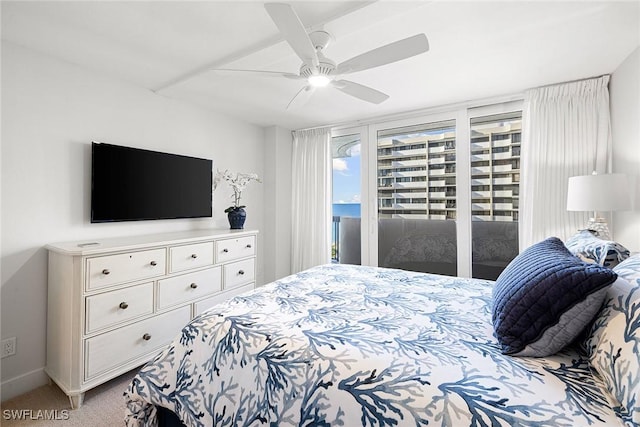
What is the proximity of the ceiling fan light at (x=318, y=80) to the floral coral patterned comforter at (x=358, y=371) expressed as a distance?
4.28 ft

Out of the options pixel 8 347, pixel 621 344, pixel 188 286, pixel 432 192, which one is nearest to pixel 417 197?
pixel 432 192

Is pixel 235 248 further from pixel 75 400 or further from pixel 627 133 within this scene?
pixel 627 133

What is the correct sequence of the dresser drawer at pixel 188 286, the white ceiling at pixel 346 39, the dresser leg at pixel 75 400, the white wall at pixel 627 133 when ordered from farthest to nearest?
the dresser drawer at pixel 188 286 < the white wall at pixel 627 133 < the dresser leg at pixel 75 400 < the white ceiling at pixel 346 39

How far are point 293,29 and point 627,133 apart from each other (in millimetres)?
2578

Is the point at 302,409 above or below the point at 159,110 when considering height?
below

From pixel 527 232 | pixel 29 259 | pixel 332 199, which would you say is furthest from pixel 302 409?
pixel 332 199

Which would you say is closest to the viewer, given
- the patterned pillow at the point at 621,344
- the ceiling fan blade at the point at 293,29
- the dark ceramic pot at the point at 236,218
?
the patterned pillow at the point at 621,344

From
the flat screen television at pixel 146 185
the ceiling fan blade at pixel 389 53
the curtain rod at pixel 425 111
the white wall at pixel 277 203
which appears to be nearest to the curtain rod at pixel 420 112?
the curtain rod at pixel 425 111

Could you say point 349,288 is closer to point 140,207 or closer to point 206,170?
point 140,207

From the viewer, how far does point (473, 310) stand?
149 cm

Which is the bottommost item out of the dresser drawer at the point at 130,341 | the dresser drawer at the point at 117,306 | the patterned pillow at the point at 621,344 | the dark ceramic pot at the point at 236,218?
the dresser drawer at the point at 130,341

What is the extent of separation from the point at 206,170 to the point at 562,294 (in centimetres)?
316

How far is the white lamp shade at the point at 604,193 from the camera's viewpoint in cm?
195

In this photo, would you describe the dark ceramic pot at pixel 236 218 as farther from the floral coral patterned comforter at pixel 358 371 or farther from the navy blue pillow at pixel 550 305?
the navy blue pillow at pixel 550 305
